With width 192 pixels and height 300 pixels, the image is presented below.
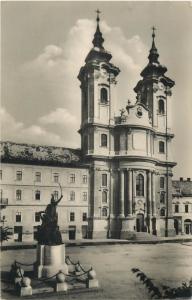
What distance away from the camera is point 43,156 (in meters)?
20.0

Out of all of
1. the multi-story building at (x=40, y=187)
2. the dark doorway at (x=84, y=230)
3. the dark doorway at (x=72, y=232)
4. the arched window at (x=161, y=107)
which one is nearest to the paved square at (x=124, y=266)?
the multi-story building at (x=40, y=187)

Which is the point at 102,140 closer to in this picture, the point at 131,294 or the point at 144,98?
the point at 144,98

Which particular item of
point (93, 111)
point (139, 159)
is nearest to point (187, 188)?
point (139, 159)

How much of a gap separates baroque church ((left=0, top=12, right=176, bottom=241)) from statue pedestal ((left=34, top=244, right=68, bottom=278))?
8312mm

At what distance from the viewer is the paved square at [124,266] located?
31.7 feet

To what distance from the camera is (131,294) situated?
9.54 meters

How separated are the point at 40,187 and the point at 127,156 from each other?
7178 mm

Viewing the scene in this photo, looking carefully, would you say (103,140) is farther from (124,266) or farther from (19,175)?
(124,266)

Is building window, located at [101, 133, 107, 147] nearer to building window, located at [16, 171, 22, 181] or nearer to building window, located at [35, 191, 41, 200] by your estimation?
building window, located at [16, 171, 22, 181]

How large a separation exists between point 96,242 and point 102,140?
6.46m

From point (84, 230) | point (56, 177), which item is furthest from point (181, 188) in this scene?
point (56, 177)

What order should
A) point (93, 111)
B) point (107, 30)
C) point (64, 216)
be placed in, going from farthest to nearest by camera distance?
point (93, 111)
point (64, 216)
point (107, 30)

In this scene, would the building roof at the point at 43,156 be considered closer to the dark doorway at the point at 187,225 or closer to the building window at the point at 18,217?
the building window at the point at 18,217

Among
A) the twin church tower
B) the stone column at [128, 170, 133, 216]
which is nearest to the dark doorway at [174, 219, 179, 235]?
the twin church tower
